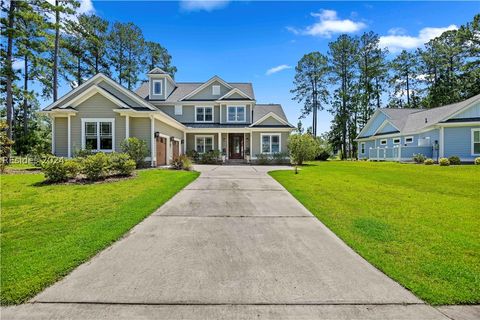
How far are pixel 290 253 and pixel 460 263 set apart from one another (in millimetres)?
2463

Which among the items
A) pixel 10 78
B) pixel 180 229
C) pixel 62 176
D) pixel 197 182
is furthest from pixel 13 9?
pixel 180 229

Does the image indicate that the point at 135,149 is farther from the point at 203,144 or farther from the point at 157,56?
the point at 157,56

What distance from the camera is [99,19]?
116ft

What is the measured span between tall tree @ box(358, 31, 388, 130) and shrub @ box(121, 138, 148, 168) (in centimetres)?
3656

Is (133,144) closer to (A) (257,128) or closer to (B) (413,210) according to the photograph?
(A) (257,128)

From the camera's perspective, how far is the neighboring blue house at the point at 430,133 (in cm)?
2238

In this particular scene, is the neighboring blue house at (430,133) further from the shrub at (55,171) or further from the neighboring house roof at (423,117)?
the shrub at (55,171)

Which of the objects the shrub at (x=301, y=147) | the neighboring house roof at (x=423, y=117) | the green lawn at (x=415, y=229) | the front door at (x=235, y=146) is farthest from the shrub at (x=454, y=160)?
the front door at (x=235, y=146)

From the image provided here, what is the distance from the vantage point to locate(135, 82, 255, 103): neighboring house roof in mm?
28344

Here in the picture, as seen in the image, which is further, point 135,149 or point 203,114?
point 203,114

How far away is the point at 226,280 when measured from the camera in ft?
12.0

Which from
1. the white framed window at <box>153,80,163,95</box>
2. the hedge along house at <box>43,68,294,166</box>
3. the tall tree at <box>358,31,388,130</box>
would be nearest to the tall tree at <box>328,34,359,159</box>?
the tall tree at <box>358,31,388,130</box>

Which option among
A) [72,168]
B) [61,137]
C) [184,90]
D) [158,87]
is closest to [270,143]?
[184,90]

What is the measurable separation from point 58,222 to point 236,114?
22.0 m
